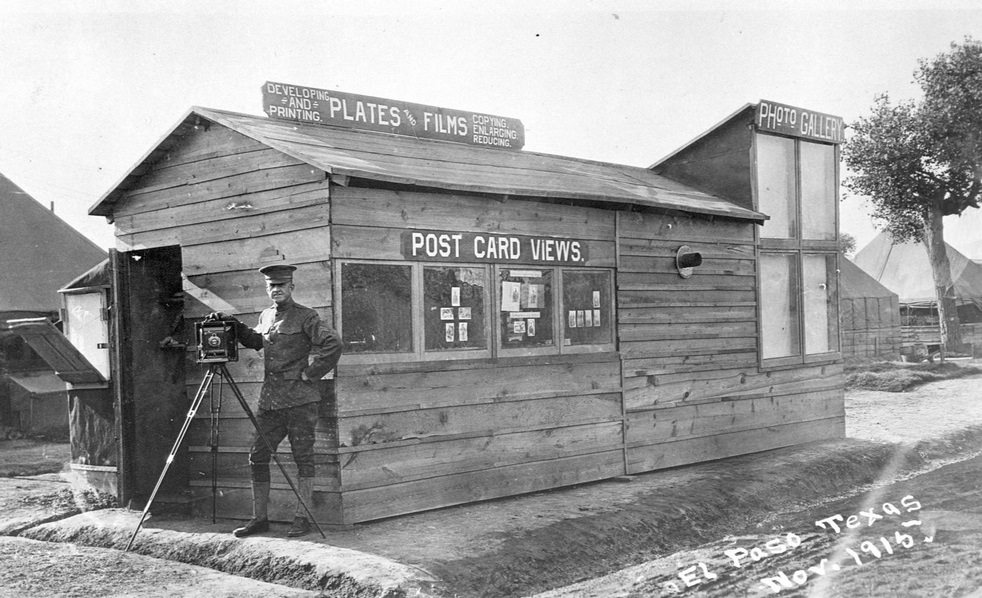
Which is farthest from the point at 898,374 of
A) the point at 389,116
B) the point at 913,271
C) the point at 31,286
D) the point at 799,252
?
the point at 913,271

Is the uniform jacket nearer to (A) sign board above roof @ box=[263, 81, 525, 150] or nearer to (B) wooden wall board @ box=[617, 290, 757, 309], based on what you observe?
(A) sign board above roof @ box=[263, 81, 525, 150]

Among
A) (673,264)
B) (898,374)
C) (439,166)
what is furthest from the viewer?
(898,374)

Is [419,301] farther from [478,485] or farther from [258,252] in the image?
[478,485]

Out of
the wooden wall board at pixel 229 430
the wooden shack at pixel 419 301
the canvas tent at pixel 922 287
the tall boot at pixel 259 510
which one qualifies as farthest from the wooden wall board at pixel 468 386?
the canvas tent at pixel 922 287

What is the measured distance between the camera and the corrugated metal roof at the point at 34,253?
691 inches

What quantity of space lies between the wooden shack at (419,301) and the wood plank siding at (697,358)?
0.11 feet

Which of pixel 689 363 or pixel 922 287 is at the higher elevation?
pixel 922 287

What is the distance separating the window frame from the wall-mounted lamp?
60.2 inches

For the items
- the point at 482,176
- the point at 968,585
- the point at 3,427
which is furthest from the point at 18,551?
the point at 3,427

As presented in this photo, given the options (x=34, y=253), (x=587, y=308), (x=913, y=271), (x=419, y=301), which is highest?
(x=34, y=253)

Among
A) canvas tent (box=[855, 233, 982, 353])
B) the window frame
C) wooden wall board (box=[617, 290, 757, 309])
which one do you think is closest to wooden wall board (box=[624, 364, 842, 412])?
the window frame

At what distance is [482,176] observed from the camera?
30.1 feet

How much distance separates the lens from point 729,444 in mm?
11367

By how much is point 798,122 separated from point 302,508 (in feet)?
27.8
